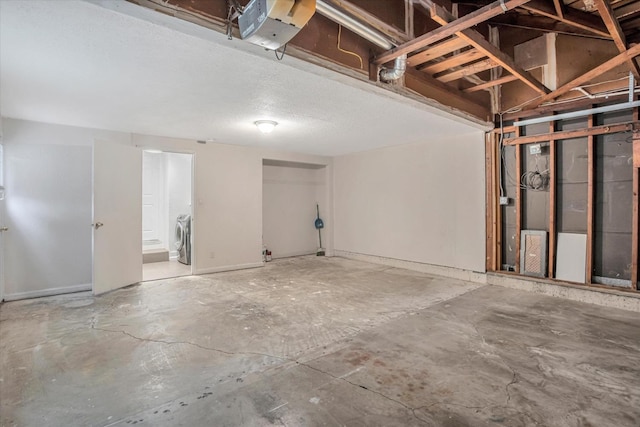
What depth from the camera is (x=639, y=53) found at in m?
2.90

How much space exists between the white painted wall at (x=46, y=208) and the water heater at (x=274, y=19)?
13.1 feet

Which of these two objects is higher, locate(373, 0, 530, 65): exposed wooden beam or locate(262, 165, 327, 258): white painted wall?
locate(373, 0, 530, 65): exposed wooden beam

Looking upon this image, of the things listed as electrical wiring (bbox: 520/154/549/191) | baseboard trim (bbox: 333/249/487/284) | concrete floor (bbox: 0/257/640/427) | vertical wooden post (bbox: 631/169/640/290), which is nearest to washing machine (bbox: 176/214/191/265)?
concrete floor (bbox: 0/257/640/427)

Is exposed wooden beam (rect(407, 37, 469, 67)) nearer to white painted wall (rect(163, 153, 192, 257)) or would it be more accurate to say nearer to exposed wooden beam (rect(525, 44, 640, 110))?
exposed wooden beam (rect(525, 44, 640, 110))

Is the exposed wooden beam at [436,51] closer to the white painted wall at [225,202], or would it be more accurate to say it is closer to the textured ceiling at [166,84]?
the textured ceiling at [166,84]

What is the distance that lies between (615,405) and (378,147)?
511 centimetres

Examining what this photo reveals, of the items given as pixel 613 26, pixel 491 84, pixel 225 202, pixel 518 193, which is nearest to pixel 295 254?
pixel 225 202

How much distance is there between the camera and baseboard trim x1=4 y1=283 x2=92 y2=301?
3979 mm

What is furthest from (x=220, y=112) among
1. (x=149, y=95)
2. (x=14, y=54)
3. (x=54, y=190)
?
(x=54, y=190)

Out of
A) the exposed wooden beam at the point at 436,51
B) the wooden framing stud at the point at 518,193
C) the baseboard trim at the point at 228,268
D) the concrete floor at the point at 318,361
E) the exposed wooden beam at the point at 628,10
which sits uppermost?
the exposed wooden beam at the point at 628,10

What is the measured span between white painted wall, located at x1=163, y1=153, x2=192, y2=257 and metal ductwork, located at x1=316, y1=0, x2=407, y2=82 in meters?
5.50

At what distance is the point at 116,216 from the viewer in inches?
172

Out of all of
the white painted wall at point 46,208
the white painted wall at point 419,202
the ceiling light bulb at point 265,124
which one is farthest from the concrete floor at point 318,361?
the ceiling light bulb at point 265,124

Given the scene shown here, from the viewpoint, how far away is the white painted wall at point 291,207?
704 cm
